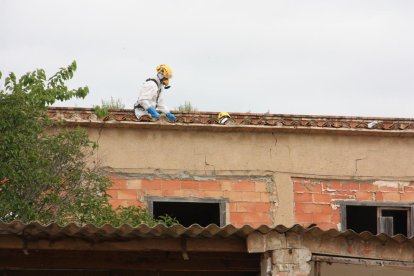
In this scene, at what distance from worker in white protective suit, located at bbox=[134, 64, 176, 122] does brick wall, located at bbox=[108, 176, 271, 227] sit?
947 mm

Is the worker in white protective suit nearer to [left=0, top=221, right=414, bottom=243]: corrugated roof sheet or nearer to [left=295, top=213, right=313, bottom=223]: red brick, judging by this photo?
[left=295, top=213, right=313, bottom=223]: red brick

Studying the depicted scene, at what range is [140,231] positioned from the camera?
509 inches

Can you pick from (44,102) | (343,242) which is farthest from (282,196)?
(343,242)

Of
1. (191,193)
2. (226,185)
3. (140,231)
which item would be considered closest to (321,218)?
(226,185)

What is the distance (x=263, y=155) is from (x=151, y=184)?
1.71 meters

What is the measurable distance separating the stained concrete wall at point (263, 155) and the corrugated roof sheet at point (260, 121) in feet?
0.60

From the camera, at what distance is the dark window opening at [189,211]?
804 inches

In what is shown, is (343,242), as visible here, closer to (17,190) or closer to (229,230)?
(229,230)

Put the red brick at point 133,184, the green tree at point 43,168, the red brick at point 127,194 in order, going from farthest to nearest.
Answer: the red brick at point 133,184 < the red brick at point 127,194 < the green tree at point 43,168

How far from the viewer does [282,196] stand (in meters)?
20.7

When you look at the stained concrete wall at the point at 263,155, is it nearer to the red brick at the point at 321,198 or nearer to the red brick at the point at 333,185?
the red brick at the point at 333,185

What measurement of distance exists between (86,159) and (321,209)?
11.4 ft

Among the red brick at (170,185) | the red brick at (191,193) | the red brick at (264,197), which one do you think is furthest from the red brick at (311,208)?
the red brick at (170,185)

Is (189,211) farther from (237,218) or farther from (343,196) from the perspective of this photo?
(343,196)
